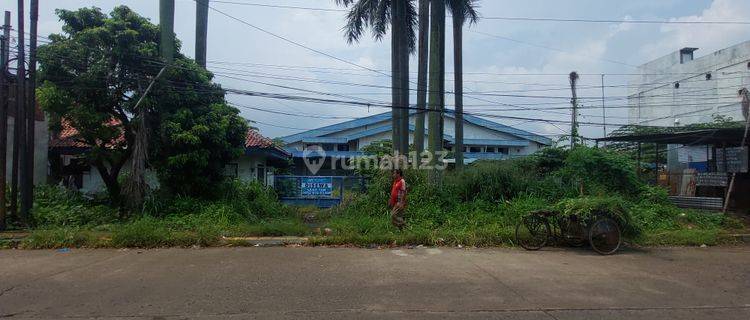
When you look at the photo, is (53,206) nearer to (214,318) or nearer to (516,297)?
(214,318)

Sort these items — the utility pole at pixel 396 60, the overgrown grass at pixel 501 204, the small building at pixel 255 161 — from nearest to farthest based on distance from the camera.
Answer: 1. the overgrown grass at pixel 501 204
2. the utility pole at pixel 396 60
3. the small building at pixel 255 161

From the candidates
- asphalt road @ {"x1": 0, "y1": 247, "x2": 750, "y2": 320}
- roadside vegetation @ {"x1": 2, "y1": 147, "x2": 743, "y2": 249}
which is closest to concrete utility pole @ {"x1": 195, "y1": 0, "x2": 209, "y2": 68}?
roadside vegetation @ {"x1": 2, "y1": 147, "x2": 743, "y2": 249}

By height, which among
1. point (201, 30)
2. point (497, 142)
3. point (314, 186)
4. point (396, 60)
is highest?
point (201, 30)

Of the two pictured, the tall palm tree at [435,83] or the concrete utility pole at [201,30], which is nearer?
the tall palm tree at [435,83]

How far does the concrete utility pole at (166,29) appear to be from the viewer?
A: 1411cm

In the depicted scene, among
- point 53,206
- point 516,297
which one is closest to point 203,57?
point 53,206

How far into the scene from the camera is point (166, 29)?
14.4 metres

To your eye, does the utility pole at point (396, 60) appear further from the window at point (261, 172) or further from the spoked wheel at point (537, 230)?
the spoked wheel at point (537, 230)

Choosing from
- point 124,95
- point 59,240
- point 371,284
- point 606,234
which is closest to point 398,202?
point 606,234

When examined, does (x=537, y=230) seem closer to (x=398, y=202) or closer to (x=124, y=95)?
(x=398, y=202)

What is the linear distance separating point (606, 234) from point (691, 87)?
98.4 feet

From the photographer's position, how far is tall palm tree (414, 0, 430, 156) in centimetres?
1781

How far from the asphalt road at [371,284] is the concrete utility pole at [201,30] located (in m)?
8.83

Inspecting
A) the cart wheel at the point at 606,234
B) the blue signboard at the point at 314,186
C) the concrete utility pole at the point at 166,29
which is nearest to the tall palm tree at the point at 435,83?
the blue signboard at the point at 314,186
